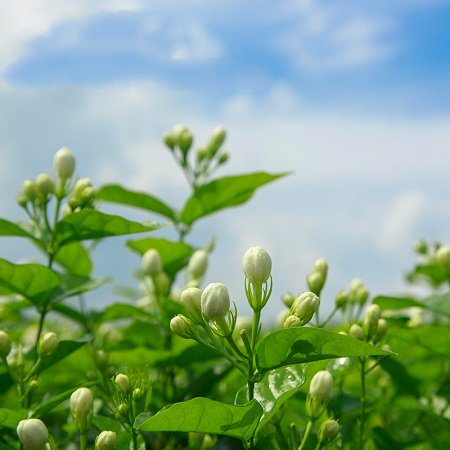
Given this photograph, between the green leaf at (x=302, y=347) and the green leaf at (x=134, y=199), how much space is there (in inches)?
66.3

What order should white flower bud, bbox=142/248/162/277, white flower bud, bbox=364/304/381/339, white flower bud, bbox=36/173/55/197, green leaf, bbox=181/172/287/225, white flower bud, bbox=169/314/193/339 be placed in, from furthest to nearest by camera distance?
green leaf, bbox=181/172/287/225, white flower bud, bbox=142/248/162/277, white flower bud, bbox=36/173/55/197, white flower bud, bbox=364/304/381/339, white flower bud, bbox=169/314/193/339

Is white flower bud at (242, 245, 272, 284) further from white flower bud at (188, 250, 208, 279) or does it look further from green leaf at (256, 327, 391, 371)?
white flower bud at (188, 250, 208, 279)

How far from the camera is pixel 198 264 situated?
291 centimetres

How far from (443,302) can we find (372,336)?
0.47 meters

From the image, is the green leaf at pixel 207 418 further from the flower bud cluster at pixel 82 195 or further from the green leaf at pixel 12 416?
the flower bud cluster at pixel 82 195

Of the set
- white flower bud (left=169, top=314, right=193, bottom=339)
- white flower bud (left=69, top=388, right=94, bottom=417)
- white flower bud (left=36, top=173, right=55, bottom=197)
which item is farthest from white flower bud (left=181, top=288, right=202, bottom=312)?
white flower bud (left=36, top=173, right=55, bottom=197)

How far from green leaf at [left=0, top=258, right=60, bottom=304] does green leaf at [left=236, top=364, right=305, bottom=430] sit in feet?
3.01

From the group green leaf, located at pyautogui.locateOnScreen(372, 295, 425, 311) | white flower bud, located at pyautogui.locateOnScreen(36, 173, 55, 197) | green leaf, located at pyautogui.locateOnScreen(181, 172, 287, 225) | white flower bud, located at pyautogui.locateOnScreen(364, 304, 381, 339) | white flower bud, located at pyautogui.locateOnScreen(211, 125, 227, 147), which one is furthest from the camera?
white flower bud, located at pyautogui.locateOnScreen(211, 125, 227, 147)

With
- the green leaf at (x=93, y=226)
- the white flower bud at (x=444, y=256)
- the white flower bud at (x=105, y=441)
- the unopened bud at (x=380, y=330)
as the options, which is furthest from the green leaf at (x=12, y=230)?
the white flower bud at (x=444, y=256)

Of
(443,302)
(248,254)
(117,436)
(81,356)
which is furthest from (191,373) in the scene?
(248,254)

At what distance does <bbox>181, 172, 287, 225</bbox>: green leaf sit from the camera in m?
3.11

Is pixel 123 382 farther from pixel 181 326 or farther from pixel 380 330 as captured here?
pixel 380 330

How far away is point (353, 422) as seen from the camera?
2.76 m

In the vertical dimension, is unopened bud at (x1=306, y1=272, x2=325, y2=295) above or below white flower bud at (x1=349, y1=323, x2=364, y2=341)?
above
